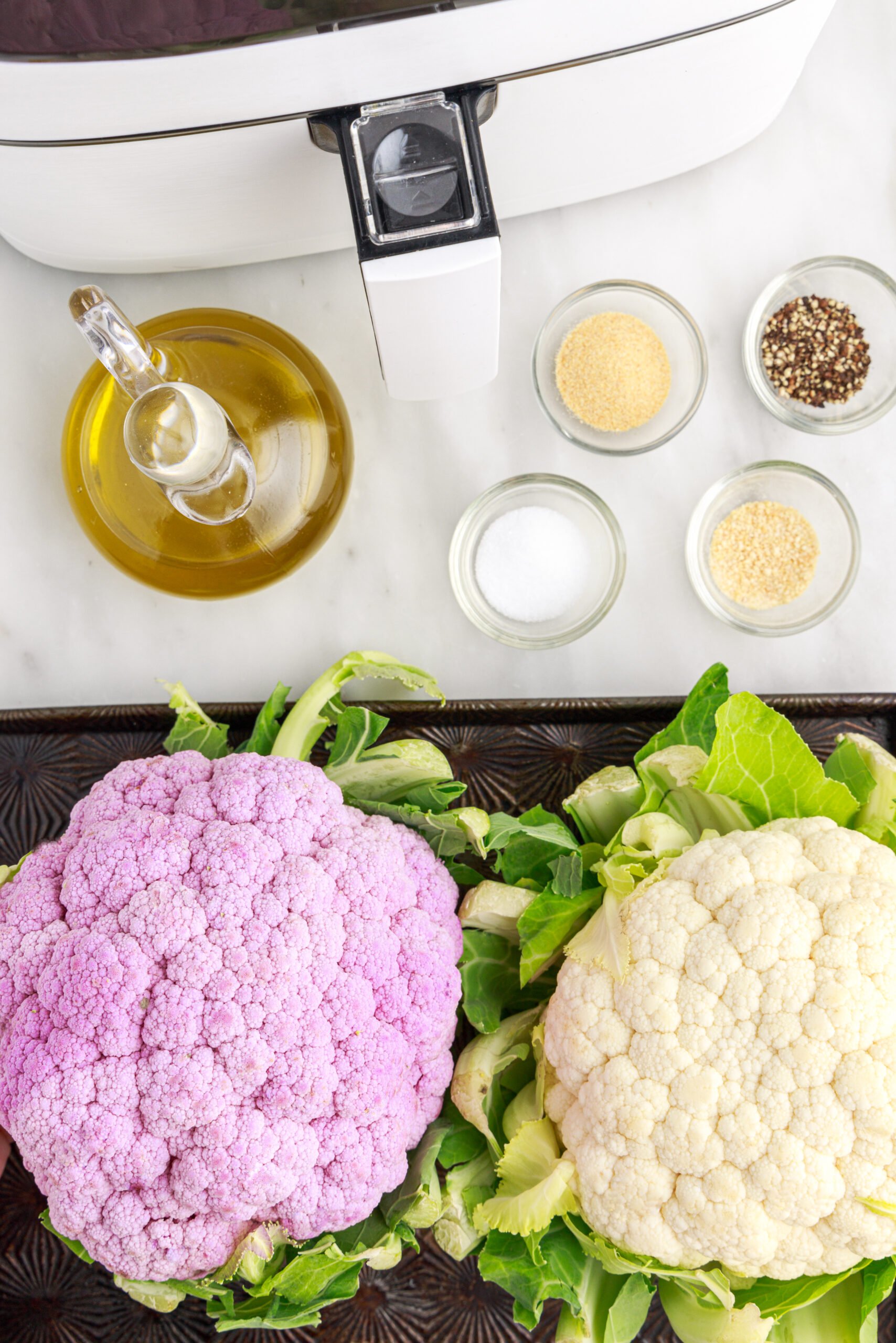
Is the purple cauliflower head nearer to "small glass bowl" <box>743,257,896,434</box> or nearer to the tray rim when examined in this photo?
the tray rim

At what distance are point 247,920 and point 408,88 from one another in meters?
0.50

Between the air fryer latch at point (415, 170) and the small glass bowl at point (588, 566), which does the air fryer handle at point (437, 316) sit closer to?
the air fryer latch at point (415, 170)

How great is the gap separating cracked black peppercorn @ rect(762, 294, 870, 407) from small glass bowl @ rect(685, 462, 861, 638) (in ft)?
0.24

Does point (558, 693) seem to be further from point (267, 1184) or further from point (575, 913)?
point (267, 1184)

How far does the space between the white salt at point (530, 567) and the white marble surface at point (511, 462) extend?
4 centimetres

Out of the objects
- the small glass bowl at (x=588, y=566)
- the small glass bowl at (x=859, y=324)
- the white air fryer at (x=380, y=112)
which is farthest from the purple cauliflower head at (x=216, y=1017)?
the small glass bowl at (x=859, y=324)

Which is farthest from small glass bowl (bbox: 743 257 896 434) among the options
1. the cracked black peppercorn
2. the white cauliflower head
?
the white cauliflower head

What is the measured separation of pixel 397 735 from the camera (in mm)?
810

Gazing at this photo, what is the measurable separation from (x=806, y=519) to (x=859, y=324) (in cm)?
18

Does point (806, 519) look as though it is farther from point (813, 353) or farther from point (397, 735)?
point (397, 735)

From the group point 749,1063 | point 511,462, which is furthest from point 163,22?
point 749,1063

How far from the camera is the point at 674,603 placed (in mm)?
857

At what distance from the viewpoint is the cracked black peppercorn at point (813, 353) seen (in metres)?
0.85

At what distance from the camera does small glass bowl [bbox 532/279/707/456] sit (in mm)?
846
